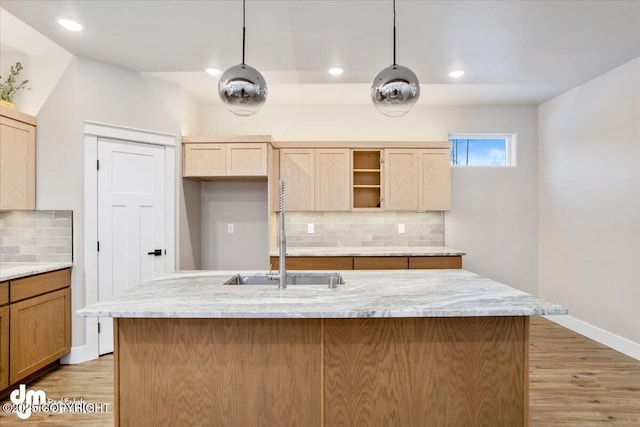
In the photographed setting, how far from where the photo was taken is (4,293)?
2426 millimetres

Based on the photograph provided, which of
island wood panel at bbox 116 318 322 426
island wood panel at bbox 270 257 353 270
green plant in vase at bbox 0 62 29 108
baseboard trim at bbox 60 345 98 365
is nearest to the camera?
island wood panel at bbox 116 318 322 426

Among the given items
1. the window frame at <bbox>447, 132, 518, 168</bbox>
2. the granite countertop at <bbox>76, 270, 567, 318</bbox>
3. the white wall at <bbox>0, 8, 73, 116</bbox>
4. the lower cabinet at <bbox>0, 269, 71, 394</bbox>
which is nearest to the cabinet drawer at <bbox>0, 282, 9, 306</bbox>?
the lower cabinet at <bbox>0, 269, 71, 394</bbox>

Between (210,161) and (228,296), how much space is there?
2519mm

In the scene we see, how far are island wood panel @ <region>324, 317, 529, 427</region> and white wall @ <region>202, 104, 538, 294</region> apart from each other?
10.1ft

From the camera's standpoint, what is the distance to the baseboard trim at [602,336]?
10.6 feet

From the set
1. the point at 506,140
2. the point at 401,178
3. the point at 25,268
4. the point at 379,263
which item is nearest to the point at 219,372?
the point at 25,268

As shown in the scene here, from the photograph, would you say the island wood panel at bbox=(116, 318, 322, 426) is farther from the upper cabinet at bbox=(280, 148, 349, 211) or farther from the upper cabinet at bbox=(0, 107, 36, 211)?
the upper cabinet at bbox=(280, 148, 349, 211)

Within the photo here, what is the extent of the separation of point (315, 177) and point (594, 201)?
302 centimetres

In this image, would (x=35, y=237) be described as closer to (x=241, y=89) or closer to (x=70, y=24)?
(x=70, y=24)

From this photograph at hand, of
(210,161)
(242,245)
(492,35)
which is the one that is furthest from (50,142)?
(492,35)

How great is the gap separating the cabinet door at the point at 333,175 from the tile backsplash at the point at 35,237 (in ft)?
8.30

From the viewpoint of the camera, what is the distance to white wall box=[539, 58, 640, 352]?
327cm

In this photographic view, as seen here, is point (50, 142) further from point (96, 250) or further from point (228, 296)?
point (228, 296)

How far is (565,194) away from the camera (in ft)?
13.5
